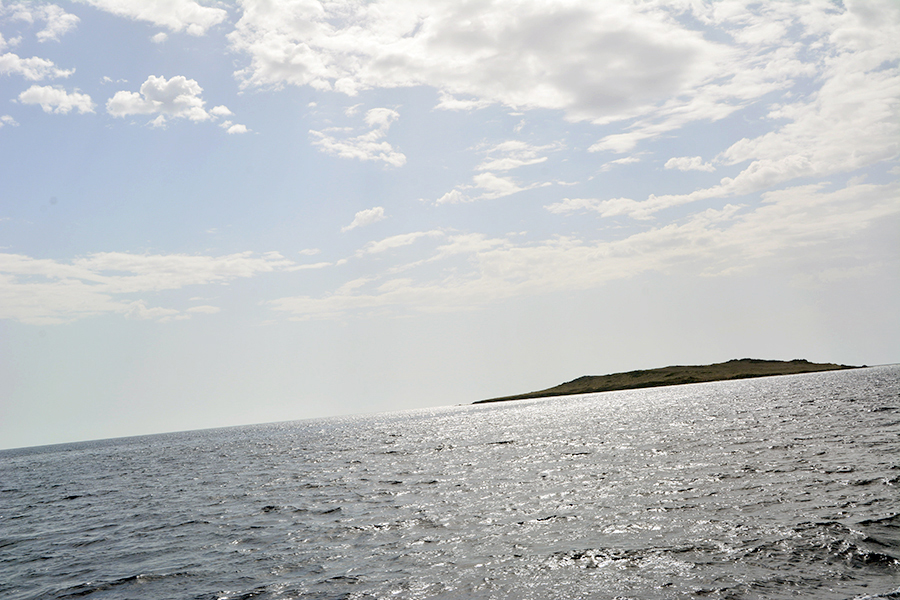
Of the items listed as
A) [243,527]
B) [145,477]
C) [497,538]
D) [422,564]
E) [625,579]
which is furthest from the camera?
[145,477]

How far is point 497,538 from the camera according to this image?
2391cm

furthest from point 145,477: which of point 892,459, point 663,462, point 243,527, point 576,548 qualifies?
point 892,459

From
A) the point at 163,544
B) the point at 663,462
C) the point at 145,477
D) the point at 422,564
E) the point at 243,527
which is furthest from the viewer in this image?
the point at 145,477

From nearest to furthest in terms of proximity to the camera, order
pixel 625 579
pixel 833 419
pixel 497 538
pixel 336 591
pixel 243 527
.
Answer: pixel 625 579 < pixel 336 591 < pixel 497 538 < pixel 243 527 < pixel 833 419

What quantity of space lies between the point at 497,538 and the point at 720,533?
27.9 ft

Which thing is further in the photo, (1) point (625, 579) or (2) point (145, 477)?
(2) point (145, 477)

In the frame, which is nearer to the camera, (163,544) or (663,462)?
(163,544)

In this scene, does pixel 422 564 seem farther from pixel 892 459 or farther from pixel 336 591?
pixel 892 459

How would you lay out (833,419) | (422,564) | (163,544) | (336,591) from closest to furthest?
(336,591) → (422,564) → (163,544) → (833,419)

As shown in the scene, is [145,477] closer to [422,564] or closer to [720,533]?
[422,564]

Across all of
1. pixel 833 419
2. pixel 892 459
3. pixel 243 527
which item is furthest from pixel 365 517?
pixel 833 419

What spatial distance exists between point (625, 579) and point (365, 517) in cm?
1664

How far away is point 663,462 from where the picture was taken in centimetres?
4062

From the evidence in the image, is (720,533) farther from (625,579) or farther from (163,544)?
(163,544)
